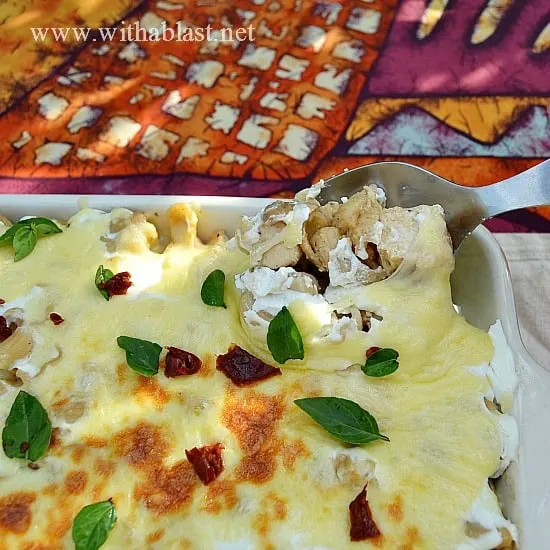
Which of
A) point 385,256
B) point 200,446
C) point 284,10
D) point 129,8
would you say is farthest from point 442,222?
point 129,8

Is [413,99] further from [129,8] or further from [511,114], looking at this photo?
[129,8]

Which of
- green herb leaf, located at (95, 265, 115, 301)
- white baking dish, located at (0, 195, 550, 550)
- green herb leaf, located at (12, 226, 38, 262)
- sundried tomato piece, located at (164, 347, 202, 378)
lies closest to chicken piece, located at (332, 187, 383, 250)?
white baking dish, located at (0, 195, 550, 550)

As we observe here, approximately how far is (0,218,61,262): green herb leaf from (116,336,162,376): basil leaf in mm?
497

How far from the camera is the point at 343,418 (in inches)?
69.6

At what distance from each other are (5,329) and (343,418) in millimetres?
1000

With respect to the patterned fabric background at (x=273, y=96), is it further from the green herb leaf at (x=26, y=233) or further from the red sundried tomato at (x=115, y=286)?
the red sundried tomato at (x=115, y=286)

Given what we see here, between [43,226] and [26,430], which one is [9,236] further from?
[26,430]

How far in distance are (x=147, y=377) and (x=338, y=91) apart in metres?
1.84

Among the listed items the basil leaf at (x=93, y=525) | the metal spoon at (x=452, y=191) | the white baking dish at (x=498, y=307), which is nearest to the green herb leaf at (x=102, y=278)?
the white baking dish at (x=498, y=307)

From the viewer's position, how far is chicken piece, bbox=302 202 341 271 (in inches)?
80.8

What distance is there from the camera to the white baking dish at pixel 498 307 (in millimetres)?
1776

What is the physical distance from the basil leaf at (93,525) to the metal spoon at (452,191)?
123cm

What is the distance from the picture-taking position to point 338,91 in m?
3.23

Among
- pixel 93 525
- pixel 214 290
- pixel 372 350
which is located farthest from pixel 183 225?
pixel 93 525
